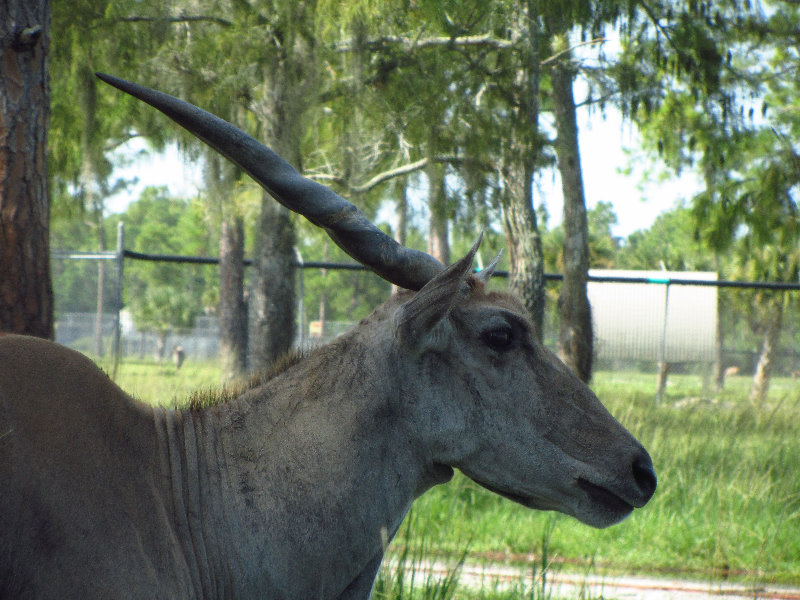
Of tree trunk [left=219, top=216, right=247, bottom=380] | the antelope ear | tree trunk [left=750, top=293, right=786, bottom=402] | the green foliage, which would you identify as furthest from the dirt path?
tree trunk [left=219, top=216, right=247, bottom=380]

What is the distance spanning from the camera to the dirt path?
484cm

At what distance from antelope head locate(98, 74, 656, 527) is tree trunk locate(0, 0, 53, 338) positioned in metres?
1.69

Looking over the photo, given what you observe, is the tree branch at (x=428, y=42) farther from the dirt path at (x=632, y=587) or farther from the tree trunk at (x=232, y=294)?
the tree trunk at (x=232, y=294)

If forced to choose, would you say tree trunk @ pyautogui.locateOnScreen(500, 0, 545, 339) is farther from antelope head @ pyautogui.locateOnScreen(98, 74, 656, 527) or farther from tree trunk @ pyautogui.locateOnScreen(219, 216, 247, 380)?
tree trunk @ pyautogui.locateOnScreen(219, 216, 247, 380)

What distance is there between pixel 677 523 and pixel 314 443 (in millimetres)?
4444

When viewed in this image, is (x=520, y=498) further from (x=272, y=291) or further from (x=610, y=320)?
(x=610, y=320)

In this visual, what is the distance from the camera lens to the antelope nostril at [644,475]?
2723 millimetres

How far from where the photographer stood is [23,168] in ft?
13.7

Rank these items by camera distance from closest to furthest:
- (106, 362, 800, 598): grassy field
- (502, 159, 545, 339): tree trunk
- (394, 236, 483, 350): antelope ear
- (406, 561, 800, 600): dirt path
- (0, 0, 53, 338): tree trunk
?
(394, 236, 483, 350): antelope ear
(0, 0, 53, 338): tree trunk
(406, 561, 800, 600): dirt path
(106, 362, 800, 598): grassy field
(502, 159, 545, 339): tree trunk

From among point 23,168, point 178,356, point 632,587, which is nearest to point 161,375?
point 178,356

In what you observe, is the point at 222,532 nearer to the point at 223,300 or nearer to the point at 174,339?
the point at 174,339

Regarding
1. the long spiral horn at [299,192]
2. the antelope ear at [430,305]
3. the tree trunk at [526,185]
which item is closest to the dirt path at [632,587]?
the antelope ear at [430,305]

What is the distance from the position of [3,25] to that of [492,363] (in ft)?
9.89

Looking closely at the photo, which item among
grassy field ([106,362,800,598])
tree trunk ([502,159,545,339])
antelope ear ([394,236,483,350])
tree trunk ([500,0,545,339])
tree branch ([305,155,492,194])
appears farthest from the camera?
tree trunk ([502,159,545,339])
